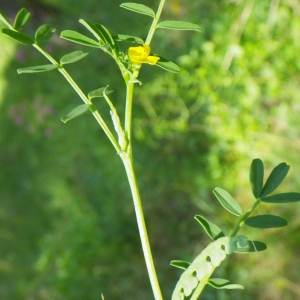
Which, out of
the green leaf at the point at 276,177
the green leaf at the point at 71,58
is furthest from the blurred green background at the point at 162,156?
the green leaf at the point at 71,58

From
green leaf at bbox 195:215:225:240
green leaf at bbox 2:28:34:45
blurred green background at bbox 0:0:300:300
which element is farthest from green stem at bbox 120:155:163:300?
blurred green background at bbox 0:0:300:300

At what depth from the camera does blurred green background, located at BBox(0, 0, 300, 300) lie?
1.76m

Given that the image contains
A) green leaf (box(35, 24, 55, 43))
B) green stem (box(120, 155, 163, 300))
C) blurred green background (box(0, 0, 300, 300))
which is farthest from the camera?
blurred green background (box(0, 0, 300, 300))

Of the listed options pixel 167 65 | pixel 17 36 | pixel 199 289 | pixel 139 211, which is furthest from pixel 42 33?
pixel 199 289

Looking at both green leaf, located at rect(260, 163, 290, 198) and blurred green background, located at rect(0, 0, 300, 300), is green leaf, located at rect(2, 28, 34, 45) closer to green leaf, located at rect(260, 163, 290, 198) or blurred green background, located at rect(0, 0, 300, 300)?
green leaf, located at rect(260, 163, 290, 198)

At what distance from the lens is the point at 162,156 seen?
2.08m

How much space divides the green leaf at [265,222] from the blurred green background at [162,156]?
42.7 inches

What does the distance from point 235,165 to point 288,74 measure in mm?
411

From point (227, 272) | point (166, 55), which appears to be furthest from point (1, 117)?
point (227, 272)

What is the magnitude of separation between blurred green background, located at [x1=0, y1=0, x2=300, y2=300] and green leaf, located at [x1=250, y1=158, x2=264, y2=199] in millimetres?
1071

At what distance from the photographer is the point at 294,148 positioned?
1.70 meters

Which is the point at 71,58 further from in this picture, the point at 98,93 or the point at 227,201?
the point at 227,201

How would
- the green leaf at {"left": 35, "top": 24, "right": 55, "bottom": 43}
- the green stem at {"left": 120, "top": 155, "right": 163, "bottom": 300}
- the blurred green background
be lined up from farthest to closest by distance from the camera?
the blurred green background → the green leaf at {"left": 35, "top": 24, "right": 55, "bottom": 43} → the green stem at {"left": 120, "top": 155, "right": 163, "bottom": 300}

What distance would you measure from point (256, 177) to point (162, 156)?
4.80 ft
